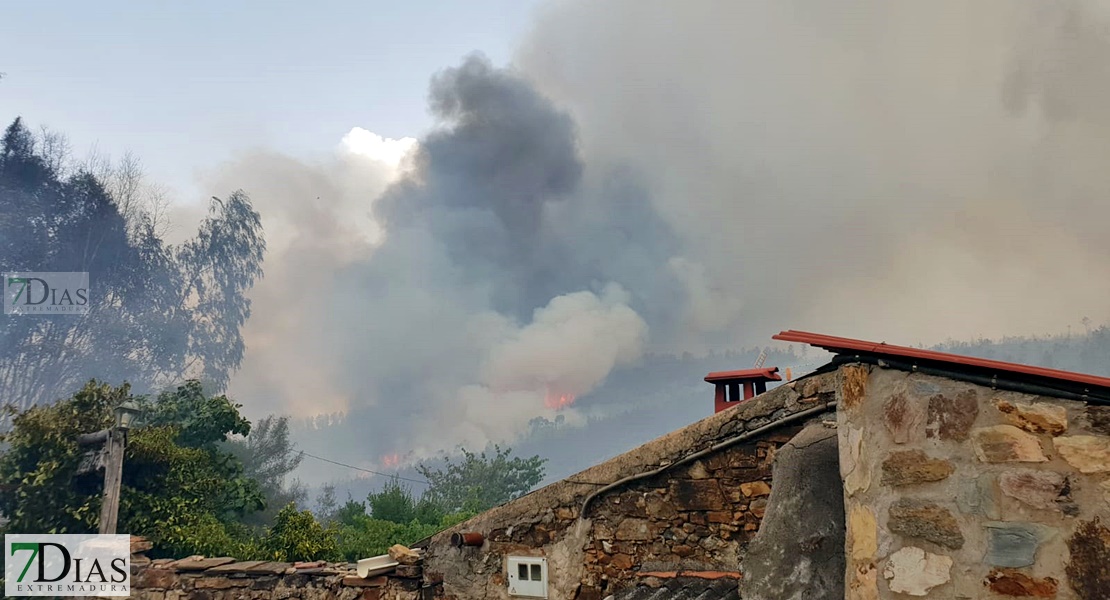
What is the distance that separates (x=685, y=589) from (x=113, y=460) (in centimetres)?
1176

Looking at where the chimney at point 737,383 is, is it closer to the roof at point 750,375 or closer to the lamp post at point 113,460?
the roof at point 750,375

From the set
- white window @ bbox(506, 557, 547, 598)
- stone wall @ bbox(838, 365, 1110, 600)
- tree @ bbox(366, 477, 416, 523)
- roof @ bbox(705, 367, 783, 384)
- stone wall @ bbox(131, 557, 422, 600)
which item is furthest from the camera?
tree @ bbox(366, 477, 416, 523)

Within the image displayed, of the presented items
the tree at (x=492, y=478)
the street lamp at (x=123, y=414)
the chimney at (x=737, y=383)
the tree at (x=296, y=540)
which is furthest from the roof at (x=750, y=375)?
the tree at (x=492, y=478)

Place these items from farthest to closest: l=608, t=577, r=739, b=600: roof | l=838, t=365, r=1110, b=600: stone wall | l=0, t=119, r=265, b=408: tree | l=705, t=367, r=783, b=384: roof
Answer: l=0, t=119, r=265, b=408: tree, l=705, t=367, r=783, b=384: roof, l=608, t=577, r=739, b=600: roof, l=838, t=365, r=1110, b=600: stone wall

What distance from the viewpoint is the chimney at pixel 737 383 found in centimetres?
1259

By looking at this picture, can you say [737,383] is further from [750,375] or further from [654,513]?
[654,513]

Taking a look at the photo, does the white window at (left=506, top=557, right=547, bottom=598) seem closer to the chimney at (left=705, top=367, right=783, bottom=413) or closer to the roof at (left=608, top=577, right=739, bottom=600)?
the roof at (left=608, top=577, right=739, bottom=600)

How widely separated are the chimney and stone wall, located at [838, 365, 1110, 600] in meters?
9.08

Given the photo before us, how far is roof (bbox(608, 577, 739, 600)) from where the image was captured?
22.1 ft

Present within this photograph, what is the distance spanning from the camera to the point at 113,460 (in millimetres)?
13109

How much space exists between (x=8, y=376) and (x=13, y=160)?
15.2m

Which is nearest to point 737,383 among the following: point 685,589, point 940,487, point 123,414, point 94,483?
point 685,589

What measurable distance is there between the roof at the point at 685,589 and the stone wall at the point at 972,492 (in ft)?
11.5

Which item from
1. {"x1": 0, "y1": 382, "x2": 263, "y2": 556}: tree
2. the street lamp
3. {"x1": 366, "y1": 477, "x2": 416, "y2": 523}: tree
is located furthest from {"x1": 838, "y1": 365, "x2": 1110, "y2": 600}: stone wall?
{"x1": 366, "y1": 477, "x2": 416, "y2": 523}: tree
